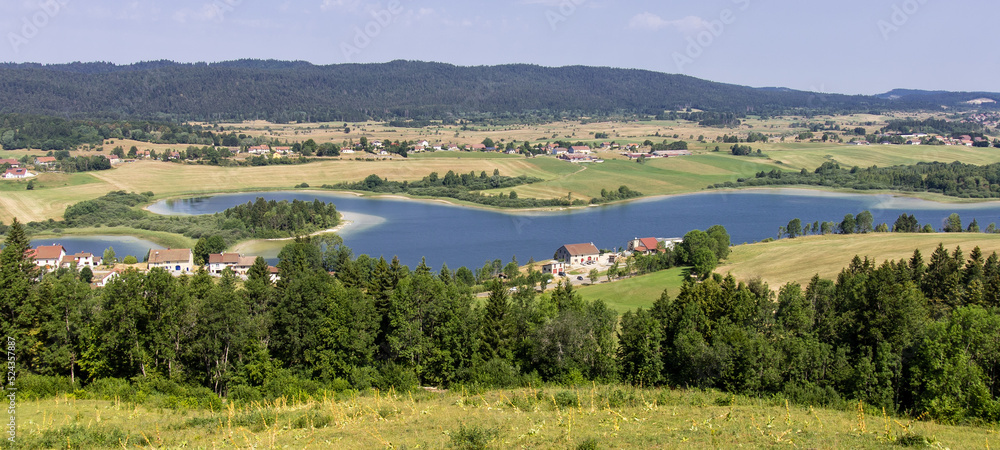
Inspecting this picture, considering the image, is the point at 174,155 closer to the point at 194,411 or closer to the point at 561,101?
the point at 194,411

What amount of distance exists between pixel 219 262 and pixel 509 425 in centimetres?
3059

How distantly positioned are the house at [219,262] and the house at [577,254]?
17.8 meters

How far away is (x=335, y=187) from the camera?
7181 centimetres

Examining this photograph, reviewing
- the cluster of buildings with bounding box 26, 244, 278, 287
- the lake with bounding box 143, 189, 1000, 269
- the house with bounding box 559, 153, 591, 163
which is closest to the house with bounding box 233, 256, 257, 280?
the cluster of buildings with bounding box 26, 244, 278, 287

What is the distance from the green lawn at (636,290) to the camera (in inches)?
1086

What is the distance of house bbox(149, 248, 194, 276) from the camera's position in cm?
3453

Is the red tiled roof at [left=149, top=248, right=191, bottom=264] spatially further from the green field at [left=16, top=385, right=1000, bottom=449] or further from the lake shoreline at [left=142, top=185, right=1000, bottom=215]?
the lake shoreline at [left=142, top=185, right=1000, bottom=215]

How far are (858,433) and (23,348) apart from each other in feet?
52.7

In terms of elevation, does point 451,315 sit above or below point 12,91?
below

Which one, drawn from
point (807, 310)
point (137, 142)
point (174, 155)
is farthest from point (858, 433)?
point (137, 142)

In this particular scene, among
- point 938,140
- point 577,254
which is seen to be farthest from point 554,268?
point 938,140

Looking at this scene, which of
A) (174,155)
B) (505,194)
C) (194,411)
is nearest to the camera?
(194,411)

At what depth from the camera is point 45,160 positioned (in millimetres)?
75750

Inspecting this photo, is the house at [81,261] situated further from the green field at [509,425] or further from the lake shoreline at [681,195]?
the green field at [509,425]
